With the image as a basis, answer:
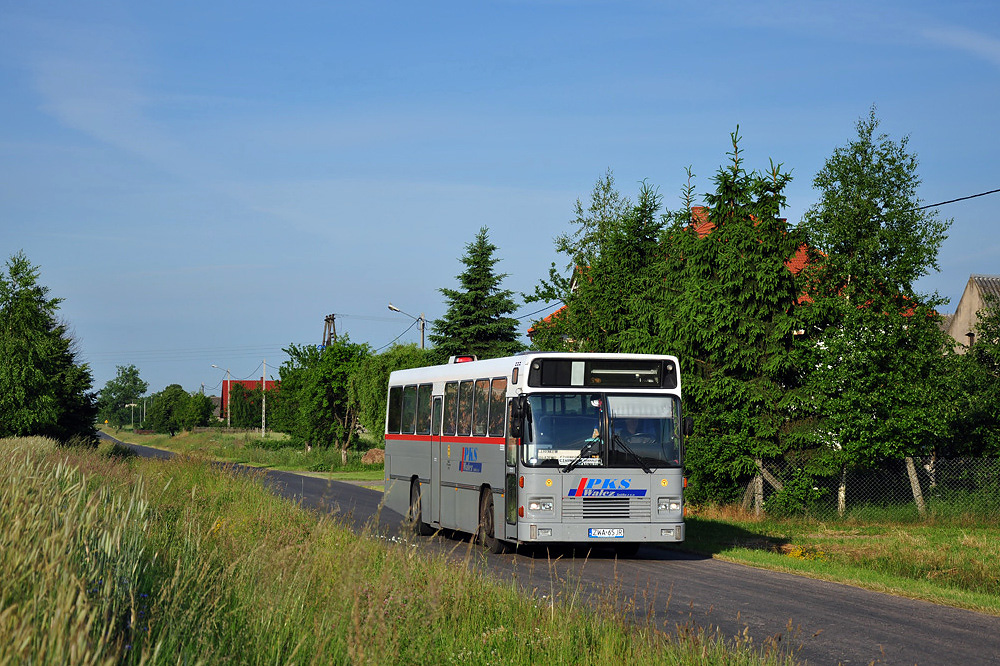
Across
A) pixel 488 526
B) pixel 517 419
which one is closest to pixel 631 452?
pixel 517 419

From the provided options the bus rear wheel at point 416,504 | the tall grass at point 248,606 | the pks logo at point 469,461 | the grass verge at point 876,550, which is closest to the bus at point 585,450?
the pks logo at point 469,461

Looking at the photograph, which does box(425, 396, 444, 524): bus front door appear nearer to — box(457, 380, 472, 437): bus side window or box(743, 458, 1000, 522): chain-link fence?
box(457, 380, 472, 437): bus side window

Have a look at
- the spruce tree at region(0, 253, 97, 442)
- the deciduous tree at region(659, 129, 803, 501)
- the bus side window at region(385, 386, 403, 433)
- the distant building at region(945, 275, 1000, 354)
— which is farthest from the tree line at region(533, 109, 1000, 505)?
the distant building at region(945, 275, 1000, 354)

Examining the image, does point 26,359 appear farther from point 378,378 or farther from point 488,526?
point 488,526

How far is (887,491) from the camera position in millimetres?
24109

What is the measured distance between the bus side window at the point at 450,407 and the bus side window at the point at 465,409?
0.73 feet

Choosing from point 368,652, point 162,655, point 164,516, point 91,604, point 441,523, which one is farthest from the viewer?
point 441,523

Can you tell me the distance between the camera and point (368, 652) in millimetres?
6102

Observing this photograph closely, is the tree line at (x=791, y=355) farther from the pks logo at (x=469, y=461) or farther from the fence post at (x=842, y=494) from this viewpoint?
the pks logo at (x=469, y=461)

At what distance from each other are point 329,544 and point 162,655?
5292mm

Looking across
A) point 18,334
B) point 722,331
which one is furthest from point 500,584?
point 18,334

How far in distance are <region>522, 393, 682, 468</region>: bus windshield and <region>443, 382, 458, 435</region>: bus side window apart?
3402 millimetres

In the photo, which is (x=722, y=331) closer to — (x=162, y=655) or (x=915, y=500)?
(x=915, y=500)

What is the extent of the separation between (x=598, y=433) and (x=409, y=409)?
7.13 m
